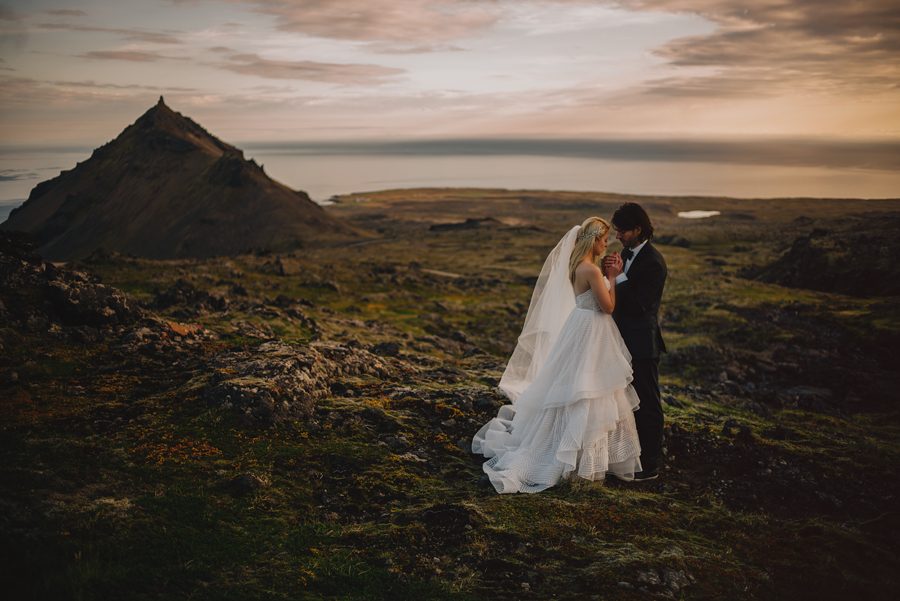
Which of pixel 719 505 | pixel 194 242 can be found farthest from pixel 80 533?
pixel 194 242

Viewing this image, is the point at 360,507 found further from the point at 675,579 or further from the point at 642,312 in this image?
the point at 642,312

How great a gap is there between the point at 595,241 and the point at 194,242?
107 m

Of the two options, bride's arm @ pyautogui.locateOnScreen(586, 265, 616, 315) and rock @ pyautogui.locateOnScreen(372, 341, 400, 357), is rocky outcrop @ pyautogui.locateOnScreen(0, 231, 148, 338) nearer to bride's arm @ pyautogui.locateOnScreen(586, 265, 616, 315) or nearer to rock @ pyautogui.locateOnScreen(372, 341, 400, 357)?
rock @ pyautogui.locateOnScreen(372, 341, 400, 357)

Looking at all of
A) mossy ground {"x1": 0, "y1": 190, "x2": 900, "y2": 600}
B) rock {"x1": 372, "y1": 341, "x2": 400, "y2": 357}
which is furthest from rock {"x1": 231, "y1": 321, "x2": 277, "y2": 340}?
rock {"x1": 372, "y1": 341, "x2": 400, "y2": 357}

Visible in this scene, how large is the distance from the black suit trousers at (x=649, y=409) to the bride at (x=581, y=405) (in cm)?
24

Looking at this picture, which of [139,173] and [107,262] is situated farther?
[139,173]

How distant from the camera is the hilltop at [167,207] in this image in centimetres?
10106

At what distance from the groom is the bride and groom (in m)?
0.02

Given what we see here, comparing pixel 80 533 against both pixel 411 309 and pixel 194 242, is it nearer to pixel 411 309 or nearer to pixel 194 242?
pixel 411 309

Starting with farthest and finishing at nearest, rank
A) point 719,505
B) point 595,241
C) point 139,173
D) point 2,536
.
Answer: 1. point 139,173
2. point 595,241
3. point 719,505
4. point 2,536

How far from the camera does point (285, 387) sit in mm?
9477

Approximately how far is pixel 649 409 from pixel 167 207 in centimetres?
12882

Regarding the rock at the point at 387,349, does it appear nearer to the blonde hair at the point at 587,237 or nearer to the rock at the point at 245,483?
the rock at the point at 245,483

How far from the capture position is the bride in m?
7.92
